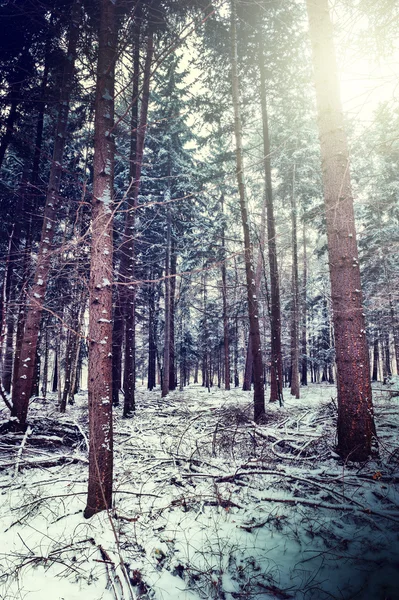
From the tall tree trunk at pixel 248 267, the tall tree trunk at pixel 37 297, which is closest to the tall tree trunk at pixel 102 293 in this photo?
the tall tree trunk at pixel 37 297

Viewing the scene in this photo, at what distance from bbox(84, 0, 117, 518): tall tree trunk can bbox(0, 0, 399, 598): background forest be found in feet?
0.07

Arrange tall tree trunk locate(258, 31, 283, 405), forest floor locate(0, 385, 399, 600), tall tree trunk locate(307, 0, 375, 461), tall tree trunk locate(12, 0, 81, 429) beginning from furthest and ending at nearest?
1. tall tree trunk locate(258, 31, 283, 405)
2. tall tree trunk locate(12, 0, 81, 429)
3. tall tree trunk locate(307, 0, 375, 461)
4. forest floor locate(0, 385, 399, 600)

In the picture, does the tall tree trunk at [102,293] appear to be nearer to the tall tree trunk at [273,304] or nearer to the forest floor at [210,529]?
the forest floor at [210,529]

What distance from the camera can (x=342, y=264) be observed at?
4730mm

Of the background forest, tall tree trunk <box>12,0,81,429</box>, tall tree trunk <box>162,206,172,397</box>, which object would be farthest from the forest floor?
tall tree trunk <box>162,206,172,397</box>

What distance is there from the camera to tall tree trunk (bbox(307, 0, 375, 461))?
431cm

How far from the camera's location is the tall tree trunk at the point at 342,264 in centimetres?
431

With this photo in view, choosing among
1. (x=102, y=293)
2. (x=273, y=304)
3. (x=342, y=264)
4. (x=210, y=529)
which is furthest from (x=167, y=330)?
(x=210, y=529)

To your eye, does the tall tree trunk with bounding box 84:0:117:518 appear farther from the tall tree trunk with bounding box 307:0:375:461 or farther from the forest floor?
the tall tree trunk with bounding box 307:0:375:461

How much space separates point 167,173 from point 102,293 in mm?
17381

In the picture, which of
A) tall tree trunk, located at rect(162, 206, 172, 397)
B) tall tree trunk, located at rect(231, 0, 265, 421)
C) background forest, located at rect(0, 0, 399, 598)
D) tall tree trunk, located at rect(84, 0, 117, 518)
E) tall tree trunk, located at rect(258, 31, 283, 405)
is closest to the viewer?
tall tree trunk, located at rect(84, 0, 117, 518)

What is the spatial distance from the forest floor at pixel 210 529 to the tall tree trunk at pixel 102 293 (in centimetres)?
49

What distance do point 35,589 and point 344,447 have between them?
410cm

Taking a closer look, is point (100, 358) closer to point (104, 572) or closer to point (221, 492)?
point (104, 572)
